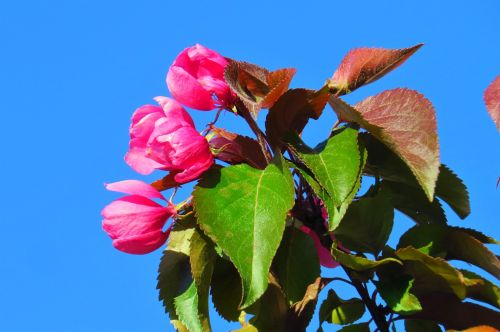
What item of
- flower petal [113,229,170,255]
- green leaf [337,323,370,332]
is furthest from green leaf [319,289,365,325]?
flower petal [113,229,170,255]

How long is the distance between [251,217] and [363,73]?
28 cm

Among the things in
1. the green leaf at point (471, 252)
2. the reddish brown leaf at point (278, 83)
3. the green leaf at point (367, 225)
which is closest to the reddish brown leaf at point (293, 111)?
the reddish brown leaf at point (278, 83)

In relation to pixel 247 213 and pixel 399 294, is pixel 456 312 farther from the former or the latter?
pixel 247 213

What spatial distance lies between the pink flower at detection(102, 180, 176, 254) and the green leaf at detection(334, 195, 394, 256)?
0.77 feet

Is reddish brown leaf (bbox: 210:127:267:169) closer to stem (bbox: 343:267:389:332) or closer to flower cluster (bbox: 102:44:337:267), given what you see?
flower cluster (bbox: 102:44:337:267)

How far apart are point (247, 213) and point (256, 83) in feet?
Result: 0.70

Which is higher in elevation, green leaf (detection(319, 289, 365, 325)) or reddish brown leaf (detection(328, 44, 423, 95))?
Result: reddish brown leaf (detection(328, 44, 423, 95))

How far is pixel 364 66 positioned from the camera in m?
1.00

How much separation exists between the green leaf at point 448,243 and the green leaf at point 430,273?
39 mm

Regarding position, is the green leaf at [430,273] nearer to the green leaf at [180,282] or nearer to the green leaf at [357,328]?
the green leaf at [357,328]

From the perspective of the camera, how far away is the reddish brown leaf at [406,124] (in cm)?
85

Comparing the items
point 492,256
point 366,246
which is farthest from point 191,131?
point 492,256

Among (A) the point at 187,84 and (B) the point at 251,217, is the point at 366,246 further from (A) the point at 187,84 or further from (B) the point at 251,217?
(A) the point at 187,84

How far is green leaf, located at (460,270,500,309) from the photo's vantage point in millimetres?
891
